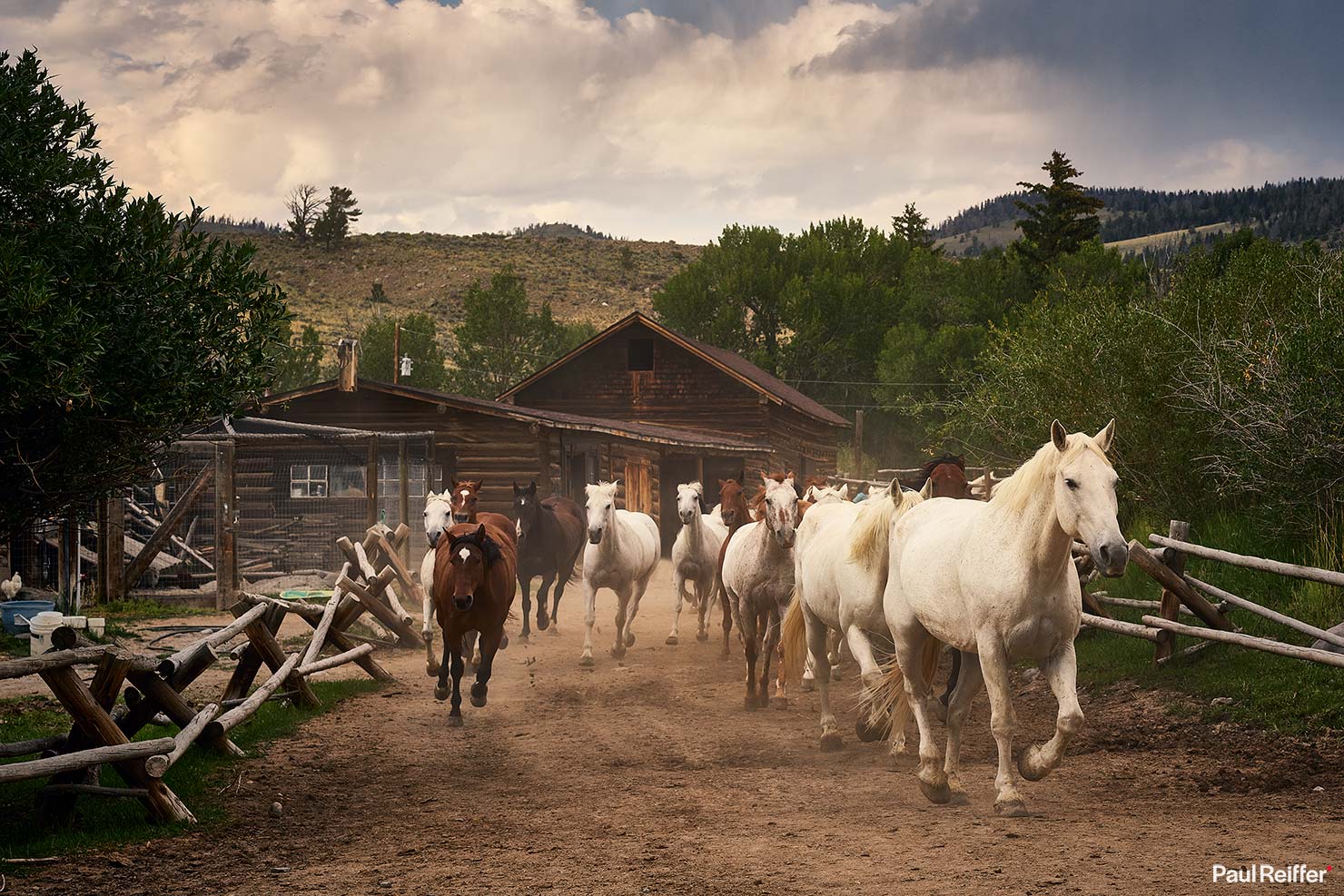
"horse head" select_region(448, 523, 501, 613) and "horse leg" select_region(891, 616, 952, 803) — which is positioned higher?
"horse head" select_region(448, 523, 501, 613)

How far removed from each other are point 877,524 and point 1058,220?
51497 millimetres

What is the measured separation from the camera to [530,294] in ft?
328

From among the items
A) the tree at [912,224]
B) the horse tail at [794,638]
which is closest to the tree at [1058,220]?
the tree at [912,224]

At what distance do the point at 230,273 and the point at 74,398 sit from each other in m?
1.37

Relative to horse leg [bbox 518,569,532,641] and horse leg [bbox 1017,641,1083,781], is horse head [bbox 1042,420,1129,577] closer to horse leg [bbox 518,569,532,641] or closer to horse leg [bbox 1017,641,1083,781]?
horse leg [bbox 1017,641,1083,781]

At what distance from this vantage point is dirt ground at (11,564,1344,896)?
5.89 meters

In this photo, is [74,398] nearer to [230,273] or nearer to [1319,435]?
[230,273]

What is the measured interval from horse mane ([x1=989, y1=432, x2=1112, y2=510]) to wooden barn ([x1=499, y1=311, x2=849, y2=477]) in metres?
32.5

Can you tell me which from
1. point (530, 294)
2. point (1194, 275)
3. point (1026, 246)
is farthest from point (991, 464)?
point (530, 294)

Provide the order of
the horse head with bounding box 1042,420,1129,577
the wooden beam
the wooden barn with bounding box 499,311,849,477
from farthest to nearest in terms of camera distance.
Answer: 1. the wooden barn with bounding box 499,311,849,477
2. the wooden beam
3. the horse head with bounding box 1042,420,1129,577

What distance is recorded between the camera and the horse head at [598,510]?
14922 millimetres

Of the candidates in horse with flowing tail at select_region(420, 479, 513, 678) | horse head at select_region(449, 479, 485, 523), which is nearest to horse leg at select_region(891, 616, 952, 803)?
horse with flowing tail at select_region(420, 479, 513, 678)

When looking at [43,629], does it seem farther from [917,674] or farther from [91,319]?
[917,674]

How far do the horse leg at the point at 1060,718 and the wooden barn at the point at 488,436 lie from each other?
1860 cm
